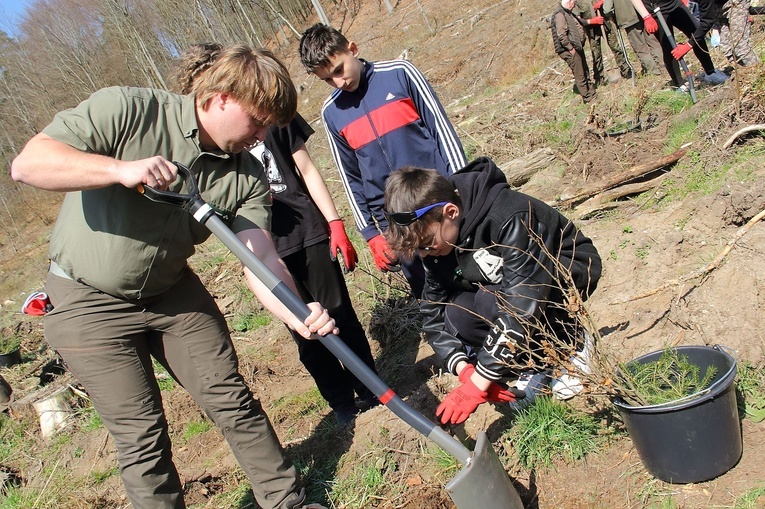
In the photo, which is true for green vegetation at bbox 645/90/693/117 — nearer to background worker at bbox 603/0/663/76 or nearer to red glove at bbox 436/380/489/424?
background worker at bbox 603/0/663/76

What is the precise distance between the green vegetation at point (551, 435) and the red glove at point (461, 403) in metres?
0.35

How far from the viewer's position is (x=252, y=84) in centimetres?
219

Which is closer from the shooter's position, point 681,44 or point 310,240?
point 310,240

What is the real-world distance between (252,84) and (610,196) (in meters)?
3.46

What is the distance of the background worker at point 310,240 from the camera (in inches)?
134

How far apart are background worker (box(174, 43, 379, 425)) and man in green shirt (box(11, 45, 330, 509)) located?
74cm

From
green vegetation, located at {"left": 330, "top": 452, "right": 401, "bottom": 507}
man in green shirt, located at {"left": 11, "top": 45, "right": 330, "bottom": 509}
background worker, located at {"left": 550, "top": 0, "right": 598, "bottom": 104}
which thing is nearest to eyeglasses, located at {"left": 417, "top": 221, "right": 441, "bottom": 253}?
man in green shirt, located at {"left": 11, "top": 45, "right": 330, "bottom": 509}

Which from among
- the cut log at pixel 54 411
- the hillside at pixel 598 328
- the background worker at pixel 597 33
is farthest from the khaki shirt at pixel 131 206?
the background worker at pixel 597 33

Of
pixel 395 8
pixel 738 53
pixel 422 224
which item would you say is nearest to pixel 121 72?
pixel 395 8

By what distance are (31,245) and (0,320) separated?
484 inches

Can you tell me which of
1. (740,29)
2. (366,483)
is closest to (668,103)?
(740,29)

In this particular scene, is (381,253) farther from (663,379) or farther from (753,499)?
(753,499)

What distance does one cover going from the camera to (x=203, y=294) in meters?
2.73

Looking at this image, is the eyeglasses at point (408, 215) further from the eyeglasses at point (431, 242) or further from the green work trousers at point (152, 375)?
the green work trousers at point (152, 375)
